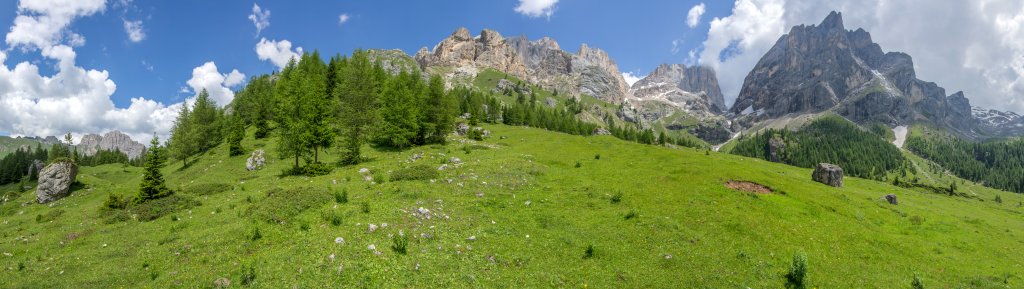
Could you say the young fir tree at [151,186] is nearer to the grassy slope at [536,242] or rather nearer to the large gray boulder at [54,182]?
the grassy slope at [536,242]

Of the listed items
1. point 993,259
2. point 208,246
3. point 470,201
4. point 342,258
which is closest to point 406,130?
point 470,201

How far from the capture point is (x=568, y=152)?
5556 centimetres

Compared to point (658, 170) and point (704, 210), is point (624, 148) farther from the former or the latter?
point (704, 210)

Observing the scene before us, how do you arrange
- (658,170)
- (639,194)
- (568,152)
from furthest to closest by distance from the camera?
(568,152)
(658,170)
(639,194)

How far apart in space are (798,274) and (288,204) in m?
27.5

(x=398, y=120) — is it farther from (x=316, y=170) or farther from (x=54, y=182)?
(x=54, y=182)

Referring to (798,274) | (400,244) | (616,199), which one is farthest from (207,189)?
(798,274)

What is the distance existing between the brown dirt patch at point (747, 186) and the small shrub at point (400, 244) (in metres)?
26.4

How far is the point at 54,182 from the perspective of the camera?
176 feet

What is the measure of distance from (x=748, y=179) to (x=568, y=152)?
22618 mm

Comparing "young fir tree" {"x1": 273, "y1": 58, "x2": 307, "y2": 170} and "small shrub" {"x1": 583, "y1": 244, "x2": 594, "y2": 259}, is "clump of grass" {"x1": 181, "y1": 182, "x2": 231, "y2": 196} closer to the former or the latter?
"young fir tree" {"x1": 273, "y1": 58, "x2": 307, "y2": 170}

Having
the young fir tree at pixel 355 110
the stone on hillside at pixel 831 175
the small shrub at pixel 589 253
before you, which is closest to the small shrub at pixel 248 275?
the small shrub at pixel 589 253

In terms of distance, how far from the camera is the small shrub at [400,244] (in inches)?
763

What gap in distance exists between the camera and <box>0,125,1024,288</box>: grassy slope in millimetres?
18891
